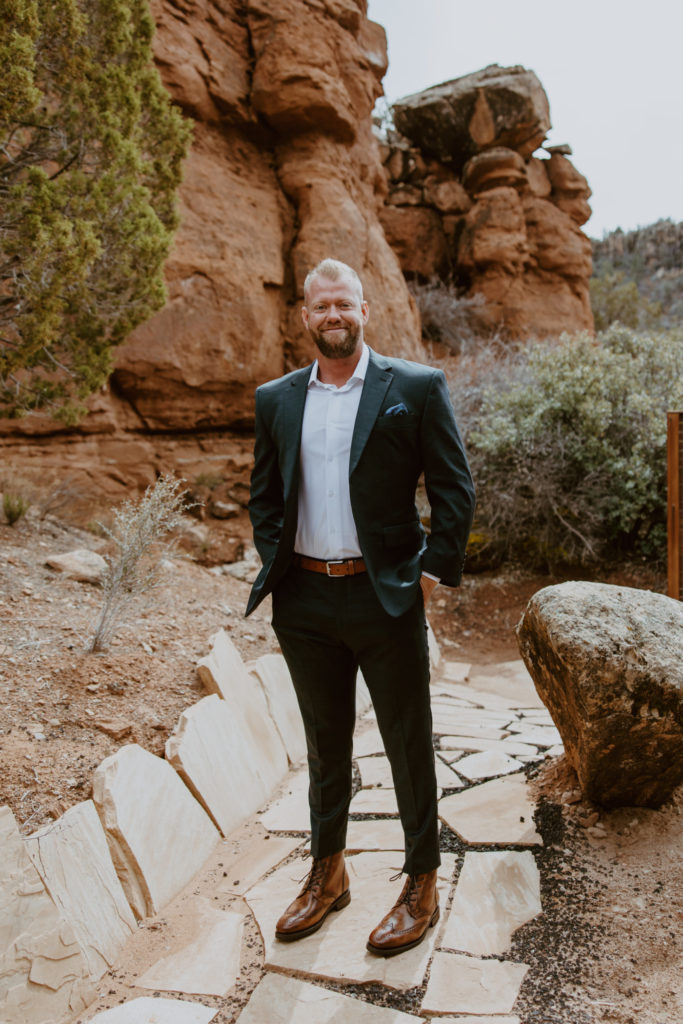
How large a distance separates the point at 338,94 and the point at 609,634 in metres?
9.48

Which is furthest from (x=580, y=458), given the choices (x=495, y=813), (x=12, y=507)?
(x=12, y=507)

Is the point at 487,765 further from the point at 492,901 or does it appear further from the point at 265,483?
the point at 265,483

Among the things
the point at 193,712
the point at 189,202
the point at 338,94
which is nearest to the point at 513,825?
the point at 193,712

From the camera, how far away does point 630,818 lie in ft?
9.98

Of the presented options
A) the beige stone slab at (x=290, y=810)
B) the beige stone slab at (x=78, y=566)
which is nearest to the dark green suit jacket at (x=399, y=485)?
the beige stone slab at (x=290, y=810)

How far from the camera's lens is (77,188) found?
5.55 meters

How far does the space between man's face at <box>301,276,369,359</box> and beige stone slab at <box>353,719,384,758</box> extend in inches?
102

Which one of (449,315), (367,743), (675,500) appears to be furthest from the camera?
(449,315)

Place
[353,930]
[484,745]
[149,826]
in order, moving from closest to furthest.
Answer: [353,930], [149,826], [484,745]

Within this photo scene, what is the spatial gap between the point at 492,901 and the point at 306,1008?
2.69 feet

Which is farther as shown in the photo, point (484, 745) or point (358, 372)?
point (484, 745)

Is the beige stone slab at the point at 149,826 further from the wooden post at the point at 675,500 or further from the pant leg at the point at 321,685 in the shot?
the wooden post at the point at 675,500

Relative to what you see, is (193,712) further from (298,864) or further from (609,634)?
(609,634)

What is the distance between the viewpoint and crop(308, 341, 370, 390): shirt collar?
2557mm
